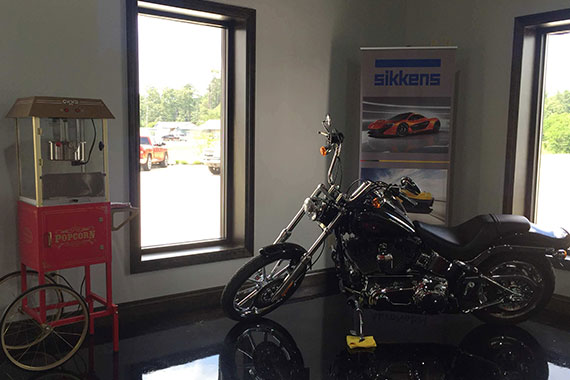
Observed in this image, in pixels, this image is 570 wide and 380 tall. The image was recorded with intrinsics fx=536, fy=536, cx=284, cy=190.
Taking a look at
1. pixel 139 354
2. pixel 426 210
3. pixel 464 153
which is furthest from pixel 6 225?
pixel 464 153

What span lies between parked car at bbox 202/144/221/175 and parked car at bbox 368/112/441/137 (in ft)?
4.36

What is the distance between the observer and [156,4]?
12.3 ft

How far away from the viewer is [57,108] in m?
2.90

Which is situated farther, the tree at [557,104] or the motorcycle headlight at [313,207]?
the tree at [557,104]

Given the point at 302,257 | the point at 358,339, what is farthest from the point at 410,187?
the point at 358,339

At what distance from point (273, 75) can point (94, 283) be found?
2.09 m

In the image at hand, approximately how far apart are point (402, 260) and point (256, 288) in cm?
97

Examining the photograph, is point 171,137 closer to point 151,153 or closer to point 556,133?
point 151,153

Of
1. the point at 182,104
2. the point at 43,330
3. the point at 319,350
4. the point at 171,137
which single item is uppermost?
the point at 182,104

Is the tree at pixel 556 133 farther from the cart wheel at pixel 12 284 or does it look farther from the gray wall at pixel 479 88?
the cart wheel at pixel 12 284

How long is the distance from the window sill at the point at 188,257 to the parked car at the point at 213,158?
0.63 metres

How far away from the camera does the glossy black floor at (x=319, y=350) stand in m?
2.98

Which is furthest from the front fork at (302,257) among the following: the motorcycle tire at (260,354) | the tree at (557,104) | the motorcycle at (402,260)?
the tree at (557,104)

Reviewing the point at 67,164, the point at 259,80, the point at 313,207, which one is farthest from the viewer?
the point at 259,80
